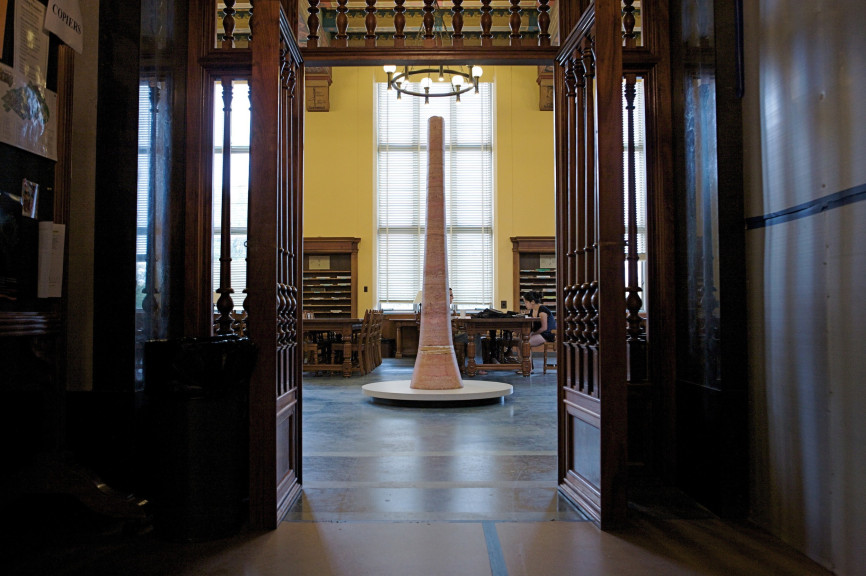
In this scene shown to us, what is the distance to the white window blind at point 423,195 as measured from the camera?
13367 millimetres

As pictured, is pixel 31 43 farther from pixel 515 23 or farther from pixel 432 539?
pixel 432 539

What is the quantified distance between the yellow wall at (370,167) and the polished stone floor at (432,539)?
387 inches

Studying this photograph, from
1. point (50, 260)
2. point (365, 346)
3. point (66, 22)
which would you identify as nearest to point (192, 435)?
point (50, 260)

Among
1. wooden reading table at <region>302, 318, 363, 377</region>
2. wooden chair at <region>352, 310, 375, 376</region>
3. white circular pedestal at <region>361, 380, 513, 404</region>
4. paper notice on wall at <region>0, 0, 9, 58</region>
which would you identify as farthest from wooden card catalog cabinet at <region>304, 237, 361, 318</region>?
paper notice on wall at <region>0, 0, 9, 58</region>

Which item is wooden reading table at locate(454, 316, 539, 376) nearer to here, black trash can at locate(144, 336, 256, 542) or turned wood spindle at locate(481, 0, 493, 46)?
turned wood spindle at locate(481, 0, 493, 46)

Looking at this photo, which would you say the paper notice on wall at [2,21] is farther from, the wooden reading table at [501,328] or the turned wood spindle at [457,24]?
the wooden reading table at [501,328]

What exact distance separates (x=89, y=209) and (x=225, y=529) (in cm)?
142

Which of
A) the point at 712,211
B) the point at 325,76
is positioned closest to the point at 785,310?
the point at 712,211

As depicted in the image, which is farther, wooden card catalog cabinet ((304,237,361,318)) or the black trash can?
wooden card catalog cabinet ((304,237,361,318))

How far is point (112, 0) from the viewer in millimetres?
2607

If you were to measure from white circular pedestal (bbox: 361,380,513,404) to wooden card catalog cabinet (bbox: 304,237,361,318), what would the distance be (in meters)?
6.43

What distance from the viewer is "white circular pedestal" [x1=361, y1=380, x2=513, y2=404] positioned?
19.9ft

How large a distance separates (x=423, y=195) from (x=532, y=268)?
2.81 m

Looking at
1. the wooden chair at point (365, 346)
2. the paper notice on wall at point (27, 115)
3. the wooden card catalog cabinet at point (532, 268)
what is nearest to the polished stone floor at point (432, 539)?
the paper notice on wall at point (27, 115)
